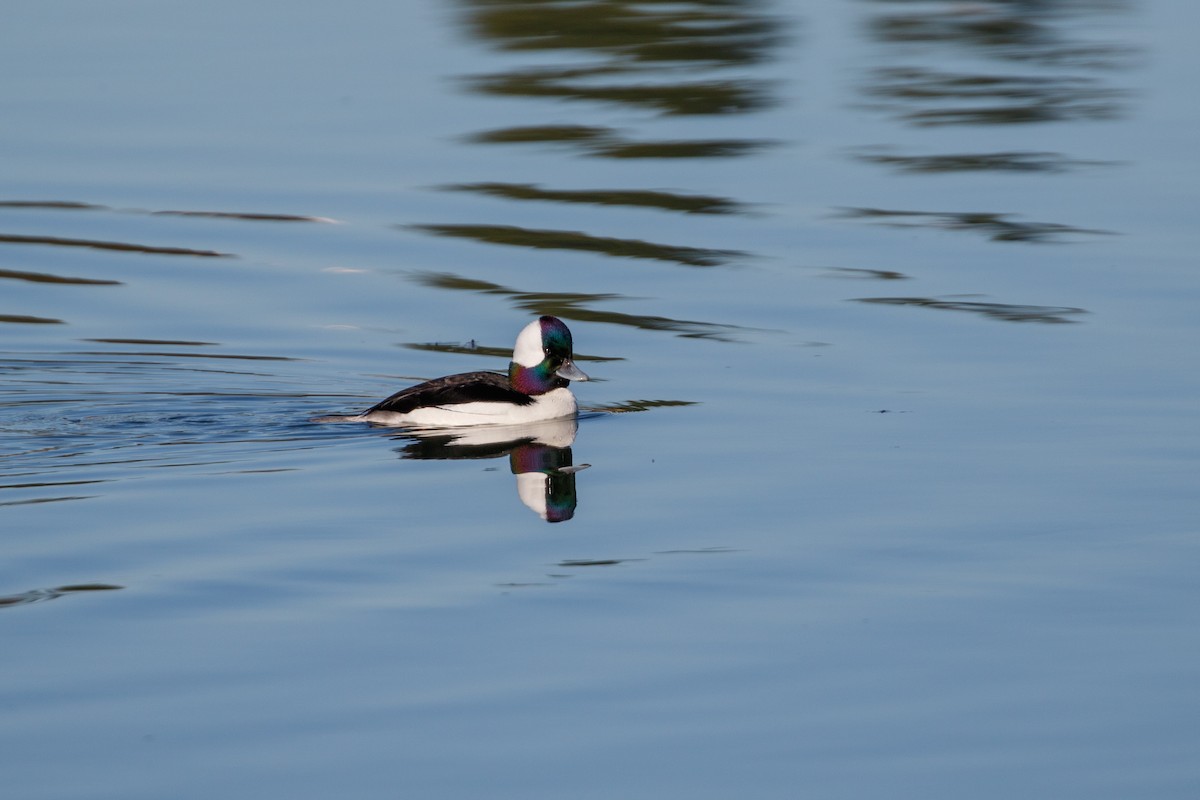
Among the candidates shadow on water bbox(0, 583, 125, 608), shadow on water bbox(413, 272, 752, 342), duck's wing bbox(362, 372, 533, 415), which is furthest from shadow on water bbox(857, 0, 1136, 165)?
shadow on water bbox(0, 583, 125, 608)

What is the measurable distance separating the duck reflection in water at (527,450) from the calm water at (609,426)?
2.1 inches

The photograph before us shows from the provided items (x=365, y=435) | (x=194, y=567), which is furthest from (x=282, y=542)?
(x=365, y=435)

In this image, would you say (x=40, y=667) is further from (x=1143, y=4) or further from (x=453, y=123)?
(x=1143, y=4)

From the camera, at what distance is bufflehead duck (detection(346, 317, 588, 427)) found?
35.8 feet

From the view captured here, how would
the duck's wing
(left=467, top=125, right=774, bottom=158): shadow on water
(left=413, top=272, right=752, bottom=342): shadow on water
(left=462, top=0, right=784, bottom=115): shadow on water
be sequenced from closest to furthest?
the duck's wing < (left=413, top=272, right=752, bottom=342): shadow on water < (left=467, top=125, right=774, bottom=158): shadow on water < (left=462, top=0, right=784, bottom=115): shadow on water

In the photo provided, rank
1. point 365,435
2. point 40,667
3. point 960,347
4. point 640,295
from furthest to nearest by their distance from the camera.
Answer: point 640,295, point 960,347, point 365,435, point 40,667

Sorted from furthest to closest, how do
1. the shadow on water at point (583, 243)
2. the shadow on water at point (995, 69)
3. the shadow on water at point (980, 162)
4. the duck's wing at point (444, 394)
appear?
the shadow on water at point (995, 69) → the shadow on water at point (980, 162) → the shadow on water at point (583, 243) → the duck's wing at point (444, 394)

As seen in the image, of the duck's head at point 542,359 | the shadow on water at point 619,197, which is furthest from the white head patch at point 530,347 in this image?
the shadow on water at point 619,197

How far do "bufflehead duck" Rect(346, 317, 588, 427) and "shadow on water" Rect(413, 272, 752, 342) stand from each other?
1331mm

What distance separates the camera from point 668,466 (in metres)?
10.1

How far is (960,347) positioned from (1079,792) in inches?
251

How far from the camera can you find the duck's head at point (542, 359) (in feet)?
37.9

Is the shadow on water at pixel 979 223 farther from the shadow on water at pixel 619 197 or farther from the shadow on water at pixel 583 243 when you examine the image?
the shadow on water at pixel 583 243

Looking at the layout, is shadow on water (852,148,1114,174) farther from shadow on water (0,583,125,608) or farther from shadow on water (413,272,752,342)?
shadow on water (0,583,125,608)
